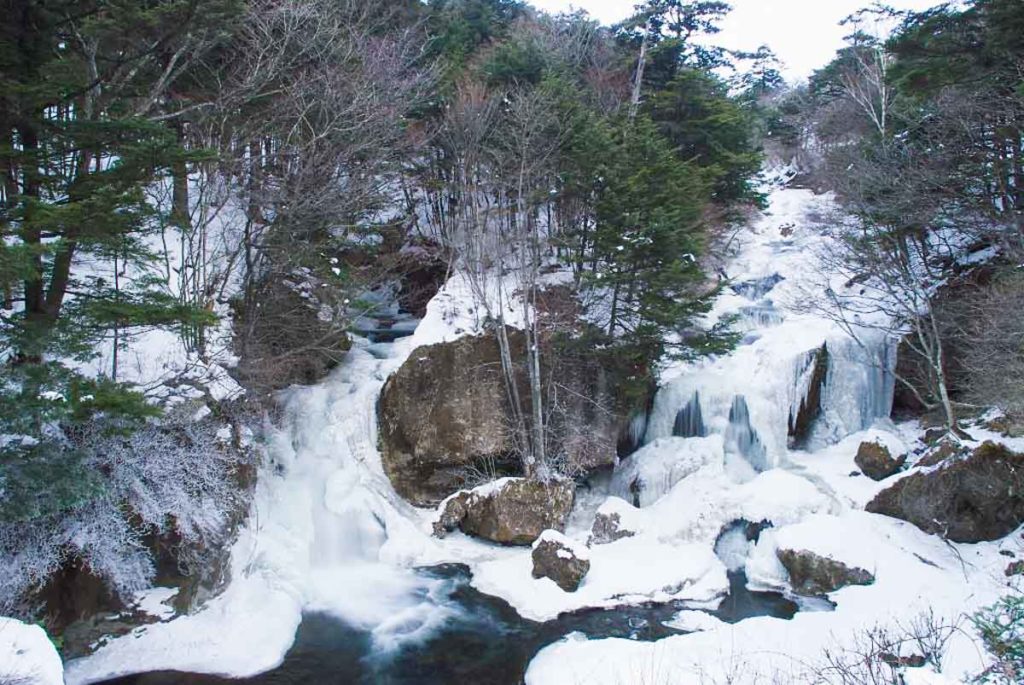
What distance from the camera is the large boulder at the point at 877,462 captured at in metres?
13.6

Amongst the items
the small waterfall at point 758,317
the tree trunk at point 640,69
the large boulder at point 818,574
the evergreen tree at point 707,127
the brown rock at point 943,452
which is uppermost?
the tree trunk at point 640,69

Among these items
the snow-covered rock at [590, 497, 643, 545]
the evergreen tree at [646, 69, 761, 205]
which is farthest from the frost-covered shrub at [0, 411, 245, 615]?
the evergreen tree at [646, 69, 761, 205]

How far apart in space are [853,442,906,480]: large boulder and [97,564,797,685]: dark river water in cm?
484

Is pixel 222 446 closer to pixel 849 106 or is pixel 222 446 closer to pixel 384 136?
pixel 384 136

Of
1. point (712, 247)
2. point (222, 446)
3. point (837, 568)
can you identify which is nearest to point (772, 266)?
point (712, 247)

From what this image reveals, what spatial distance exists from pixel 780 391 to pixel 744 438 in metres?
1.58

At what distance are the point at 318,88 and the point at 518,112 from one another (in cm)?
449

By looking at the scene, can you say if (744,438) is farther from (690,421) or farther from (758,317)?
(758,317)

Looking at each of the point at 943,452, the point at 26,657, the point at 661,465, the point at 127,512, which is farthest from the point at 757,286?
the point at 26,657

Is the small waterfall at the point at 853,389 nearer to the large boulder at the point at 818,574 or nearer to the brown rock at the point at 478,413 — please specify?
the brown rock at the point at 478,413

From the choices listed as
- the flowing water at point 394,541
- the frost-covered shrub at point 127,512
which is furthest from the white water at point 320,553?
the frost-covered shrub at point 127,512

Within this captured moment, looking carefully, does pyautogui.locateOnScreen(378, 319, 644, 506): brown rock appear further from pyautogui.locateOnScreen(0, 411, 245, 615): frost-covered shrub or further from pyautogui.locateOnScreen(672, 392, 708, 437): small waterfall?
pyautogui.locateOnScreen(0, 411, 245, 615): frost-covered shrub

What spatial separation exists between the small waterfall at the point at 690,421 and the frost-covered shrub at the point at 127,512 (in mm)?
10119

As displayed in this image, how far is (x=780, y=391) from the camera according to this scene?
15492 mm
